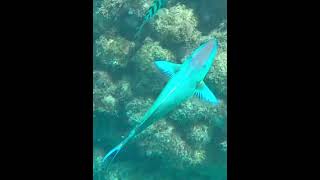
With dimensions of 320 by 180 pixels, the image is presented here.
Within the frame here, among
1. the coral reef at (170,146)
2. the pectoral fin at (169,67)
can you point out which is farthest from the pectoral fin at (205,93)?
the coral reef at (170,146)

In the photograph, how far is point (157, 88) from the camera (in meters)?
7.15

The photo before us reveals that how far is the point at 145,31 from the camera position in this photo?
7.50 metres

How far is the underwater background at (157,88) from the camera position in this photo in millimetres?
7047

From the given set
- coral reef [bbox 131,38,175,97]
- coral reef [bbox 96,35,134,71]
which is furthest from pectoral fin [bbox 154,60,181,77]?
coral reef [bbox 96,35,134,71]

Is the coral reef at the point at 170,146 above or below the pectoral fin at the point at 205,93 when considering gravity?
below

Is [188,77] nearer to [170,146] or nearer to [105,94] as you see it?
[170,146]

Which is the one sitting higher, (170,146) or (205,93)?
(205,93)

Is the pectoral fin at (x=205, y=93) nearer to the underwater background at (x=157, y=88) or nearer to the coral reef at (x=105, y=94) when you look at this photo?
the underwater background at (x=157, y=88)

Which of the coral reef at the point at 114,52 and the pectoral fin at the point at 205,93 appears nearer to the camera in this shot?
the pectoral fin at the point at 205,93

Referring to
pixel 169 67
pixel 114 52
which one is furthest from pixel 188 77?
pixel 114 52

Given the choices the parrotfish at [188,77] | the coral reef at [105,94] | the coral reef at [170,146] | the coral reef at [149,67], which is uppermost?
the parrotfish at [188,77]

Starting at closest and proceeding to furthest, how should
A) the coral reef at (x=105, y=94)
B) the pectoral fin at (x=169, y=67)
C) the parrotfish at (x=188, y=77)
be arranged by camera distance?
1. the parrotfish at (x=188, y=77)
2. the pectoral fin at (x=169, y=67)
3. the coral reef at (x=105, y=94)

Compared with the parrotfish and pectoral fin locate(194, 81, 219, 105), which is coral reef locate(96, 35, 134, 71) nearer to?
the parrotfish
